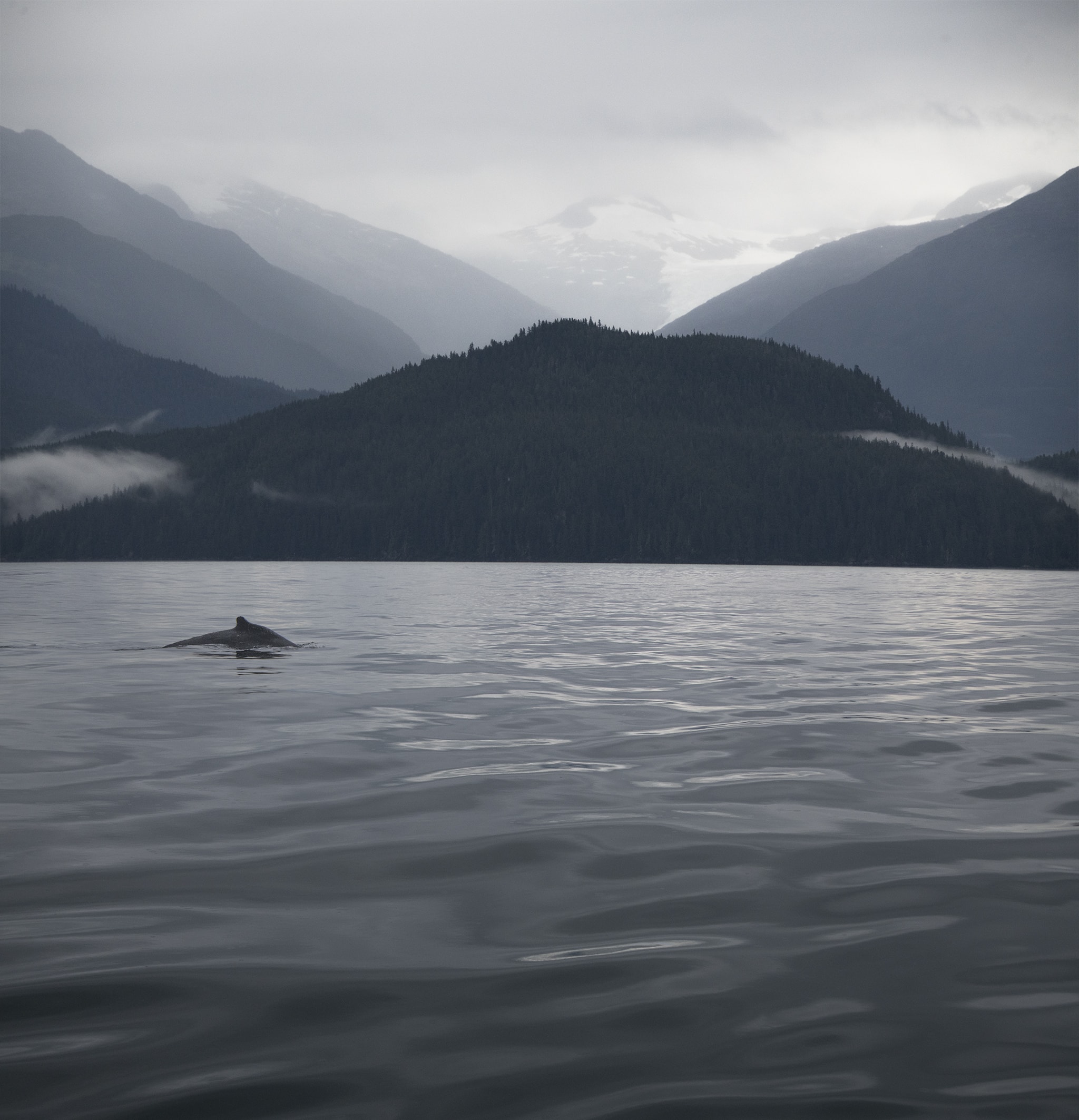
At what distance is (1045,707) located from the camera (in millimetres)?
20656

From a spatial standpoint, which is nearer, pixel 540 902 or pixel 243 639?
pixel 540 902

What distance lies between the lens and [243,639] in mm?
32125

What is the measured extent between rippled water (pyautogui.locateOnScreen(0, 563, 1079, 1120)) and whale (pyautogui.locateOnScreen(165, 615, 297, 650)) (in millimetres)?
8595

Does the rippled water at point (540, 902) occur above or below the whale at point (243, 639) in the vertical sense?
below

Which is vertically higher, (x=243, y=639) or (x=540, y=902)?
(x=243, y=639)

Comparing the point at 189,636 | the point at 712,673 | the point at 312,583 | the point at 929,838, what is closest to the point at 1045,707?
the point at 712,673

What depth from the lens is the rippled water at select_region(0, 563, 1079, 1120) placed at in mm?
6270

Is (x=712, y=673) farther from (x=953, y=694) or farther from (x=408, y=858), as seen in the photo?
(x=408, y=858)

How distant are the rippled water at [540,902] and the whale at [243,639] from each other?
8.60m

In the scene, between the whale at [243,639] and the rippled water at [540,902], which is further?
the whale at [243,639]

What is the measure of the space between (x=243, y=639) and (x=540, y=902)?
24310 mm

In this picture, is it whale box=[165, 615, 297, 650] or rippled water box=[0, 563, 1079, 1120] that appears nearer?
rippled water box=[0, 563, 1079, 1120]

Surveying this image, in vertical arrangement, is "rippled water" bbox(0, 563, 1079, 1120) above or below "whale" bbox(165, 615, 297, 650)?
below

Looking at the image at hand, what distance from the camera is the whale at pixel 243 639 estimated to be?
105 feet
